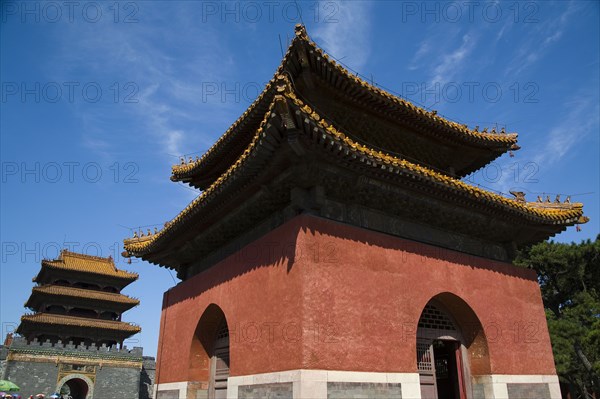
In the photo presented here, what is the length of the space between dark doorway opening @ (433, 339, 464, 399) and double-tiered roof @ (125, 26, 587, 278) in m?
2.46

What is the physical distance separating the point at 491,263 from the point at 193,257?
8006 mm

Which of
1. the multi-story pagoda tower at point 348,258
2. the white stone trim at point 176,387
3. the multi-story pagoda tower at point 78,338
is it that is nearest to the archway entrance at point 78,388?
the multi-story pagoda tower at point 78,338

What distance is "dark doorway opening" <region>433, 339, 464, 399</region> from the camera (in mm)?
10297

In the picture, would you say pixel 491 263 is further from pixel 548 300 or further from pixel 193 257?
pixel 548 300

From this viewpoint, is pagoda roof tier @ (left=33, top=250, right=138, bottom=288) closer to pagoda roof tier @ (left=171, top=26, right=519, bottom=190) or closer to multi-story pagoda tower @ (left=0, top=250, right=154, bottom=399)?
multi-story pagoda tower @ (left=0, top=250, right=154, bottom=399)

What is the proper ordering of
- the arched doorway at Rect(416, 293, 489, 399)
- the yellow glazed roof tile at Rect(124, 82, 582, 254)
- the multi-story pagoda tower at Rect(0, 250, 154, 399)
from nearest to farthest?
the yellow glazed roof tile at Rect(124, 82, 582, 254) < the arched doorway at Rect(416, 293, 489, 399) < the multi-story pagoda tower at Rect(0, 250, 154, 399)

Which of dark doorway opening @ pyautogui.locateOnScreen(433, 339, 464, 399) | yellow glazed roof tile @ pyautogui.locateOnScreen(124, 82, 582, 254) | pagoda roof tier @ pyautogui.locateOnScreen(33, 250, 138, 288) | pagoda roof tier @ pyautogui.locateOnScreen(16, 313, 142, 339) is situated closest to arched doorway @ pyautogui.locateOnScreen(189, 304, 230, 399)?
yellow glazed roof tile @ pyautogui.locateOnScreen(124, 82, 582, 254)

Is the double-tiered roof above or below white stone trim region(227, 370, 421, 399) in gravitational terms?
above

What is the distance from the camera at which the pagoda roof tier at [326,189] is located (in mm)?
7895

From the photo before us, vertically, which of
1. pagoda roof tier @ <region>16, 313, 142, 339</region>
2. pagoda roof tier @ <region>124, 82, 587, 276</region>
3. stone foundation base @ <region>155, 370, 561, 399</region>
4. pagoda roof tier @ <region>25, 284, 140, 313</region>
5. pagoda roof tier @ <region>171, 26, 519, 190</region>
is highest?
pagoda roof tier @ <region>25, 284, 140, 313</region>

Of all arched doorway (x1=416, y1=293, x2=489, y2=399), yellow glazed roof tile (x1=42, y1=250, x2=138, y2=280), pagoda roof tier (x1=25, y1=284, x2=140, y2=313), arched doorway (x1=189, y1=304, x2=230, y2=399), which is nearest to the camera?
arched doorway (x1=416, y1=293, x2=489, y2=399)

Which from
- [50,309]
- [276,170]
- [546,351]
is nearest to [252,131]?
[276,170]

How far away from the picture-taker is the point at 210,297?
11070 millimetres

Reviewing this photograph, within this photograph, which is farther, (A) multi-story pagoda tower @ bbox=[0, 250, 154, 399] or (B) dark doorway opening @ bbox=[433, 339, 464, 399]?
(A) multi-story pagoda tower @ bbox=[0, 250, 154, 399]
